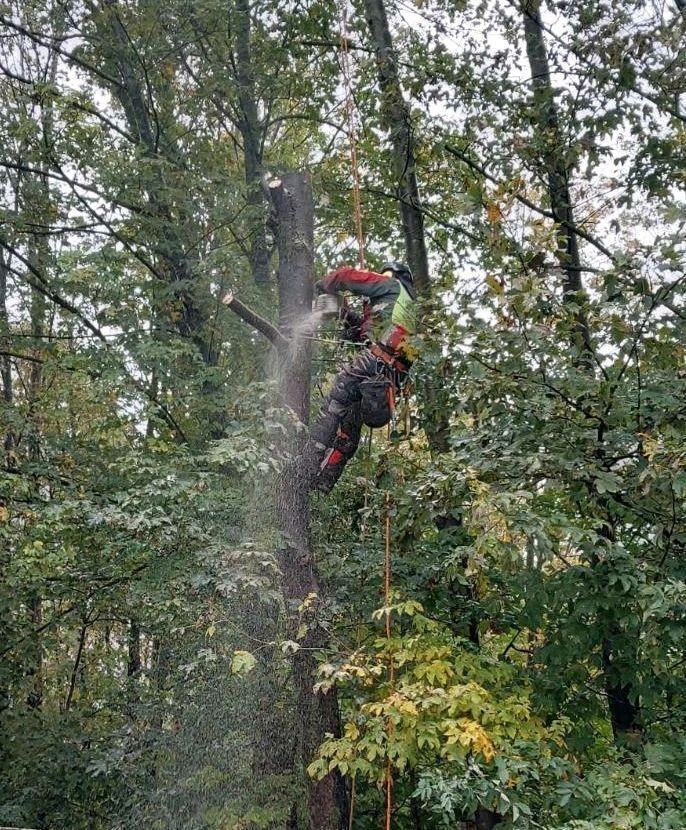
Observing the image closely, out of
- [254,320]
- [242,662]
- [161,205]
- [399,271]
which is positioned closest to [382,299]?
[399,271]

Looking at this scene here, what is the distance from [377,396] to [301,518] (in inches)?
38.8

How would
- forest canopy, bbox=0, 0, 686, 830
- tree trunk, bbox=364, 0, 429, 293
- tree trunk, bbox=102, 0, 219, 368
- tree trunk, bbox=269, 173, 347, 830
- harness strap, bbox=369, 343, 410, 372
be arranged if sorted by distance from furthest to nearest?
tree trunk, bbox=102, 0, 219, 368 < tree trunk, bbox=364, 0, 429, 293 < harness strap, bbox=369, 343, 410, 372 < tree trunk, bbox=269, 173, 347, 830 < forest canopy, bbox=0, 0, 686, 830

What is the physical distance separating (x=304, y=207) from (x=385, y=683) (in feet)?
11.0

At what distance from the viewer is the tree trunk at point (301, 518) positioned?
14.7ft

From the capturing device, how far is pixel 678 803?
10.6 feet

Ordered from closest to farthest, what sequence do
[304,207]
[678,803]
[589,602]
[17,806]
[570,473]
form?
[678,803], [570,473], [589,602], [304,207], [17,806]

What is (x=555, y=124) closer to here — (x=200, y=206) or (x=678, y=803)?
(x=200, y=206)

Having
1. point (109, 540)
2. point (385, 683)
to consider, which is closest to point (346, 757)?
point (385, 683)

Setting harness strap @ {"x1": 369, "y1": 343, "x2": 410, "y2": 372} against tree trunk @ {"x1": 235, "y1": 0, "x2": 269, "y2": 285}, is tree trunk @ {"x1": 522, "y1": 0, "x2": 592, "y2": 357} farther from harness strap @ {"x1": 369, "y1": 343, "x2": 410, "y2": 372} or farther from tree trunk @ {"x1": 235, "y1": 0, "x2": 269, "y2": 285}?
tree trunk @ {"x1": 235, "y1": 0, "x2": 269, "y2": 285}

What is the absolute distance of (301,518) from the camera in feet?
15.8

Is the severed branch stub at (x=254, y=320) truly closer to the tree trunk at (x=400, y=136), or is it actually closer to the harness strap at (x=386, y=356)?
the harness strap at (x=386, y=356)

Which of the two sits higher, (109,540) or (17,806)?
(109,540)

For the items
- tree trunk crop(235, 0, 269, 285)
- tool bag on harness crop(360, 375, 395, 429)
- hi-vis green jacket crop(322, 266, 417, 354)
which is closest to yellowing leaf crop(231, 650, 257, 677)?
tool bag on harness crop(360, 375, 395, 429)

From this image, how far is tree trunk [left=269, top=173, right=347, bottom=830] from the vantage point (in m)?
4.49
